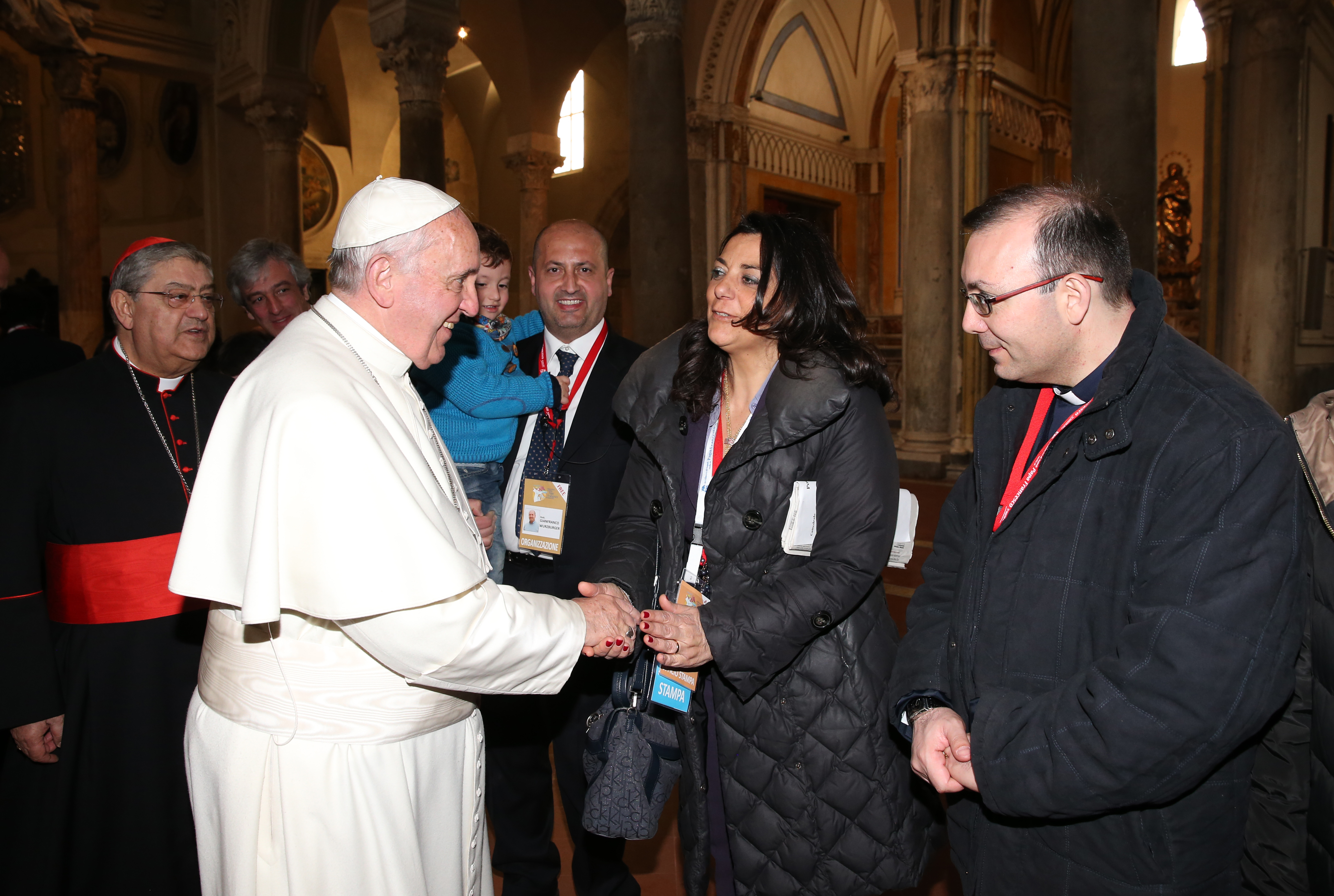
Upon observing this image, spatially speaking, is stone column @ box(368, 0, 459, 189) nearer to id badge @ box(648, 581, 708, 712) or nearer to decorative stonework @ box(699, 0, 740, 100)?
decorative stonework @ box(699, 0, 740, 100)

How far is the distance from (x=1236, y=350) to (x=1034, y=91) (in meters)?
6.23

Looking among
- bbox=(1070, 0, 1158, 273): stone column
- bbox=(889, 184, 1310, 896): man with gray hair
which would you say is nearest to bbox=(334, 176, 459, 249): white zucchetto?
bbox=(889, 184, 1310, 896): man with gray hair

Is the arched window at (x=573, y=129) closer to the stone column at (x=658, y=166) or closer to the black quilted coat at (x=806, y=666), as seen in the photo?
the stone column at (x=658, y=166)

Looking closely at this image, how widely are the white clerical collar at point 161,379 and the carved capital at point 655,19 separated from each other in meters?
6.40

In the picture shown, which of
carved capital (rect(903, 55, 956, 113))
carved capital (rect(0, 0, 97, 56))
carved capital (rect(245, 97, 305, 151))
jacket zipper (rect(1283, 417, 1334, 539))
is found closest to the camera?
jacket zipper (rect(1283, 417, 1334, 539))

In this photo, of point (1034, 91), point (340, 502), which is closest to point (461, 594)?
point (340, 502)

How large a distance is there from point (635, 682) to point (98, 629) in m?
1.64

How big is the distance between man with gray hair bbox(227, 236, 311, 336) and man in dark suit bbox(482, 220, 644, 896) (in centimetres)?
151

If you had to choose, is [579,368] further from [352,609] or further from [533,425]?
[352,609]

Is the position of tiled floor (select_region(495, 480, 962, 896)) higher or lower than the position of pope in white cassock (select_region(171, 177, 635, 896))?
lower

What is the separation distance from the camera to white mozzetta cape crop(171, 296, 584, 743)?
1.62 metres

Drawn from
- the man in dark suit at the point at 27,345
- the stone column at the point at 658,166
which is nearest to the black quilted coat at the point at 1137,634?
the man in dark suit at the point at 27,345

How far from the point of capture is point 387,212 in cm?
182

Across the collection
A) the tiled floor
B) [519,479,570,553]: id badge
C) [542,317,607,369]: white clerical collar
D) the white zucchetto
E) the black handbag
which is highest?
the white zucchetto
